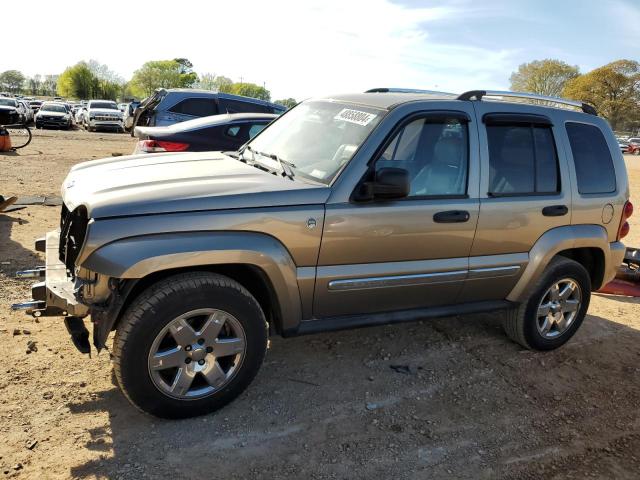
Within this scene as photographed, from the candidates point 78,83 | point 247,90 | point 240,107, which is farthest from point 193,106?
point 247,90

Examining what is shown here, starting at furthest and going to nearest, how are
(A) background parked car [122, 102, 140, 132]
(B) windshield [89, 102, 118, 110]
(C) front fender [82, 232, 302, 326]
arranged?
(B) windshield [89, 102, 118, 110], (A) background parked car [122, 102, 140, 132], (C) front fender [82, 232, 302, 326]

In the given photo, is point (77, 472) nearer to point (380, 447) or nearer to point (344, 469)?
point (344, 469)

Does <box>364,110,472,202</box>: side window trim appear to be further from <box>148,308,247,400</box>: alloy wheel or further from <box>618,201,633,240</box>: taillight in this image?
<box>618,201,633,240</box>: taillight

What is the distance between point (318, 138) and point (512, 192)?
1525mm

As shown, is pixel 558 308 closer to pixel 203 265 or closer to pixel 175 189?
pixel 203 265

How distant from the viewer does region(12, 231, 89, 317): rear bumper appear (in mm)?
2939

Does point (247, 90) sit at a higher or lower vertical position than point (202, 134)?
higher

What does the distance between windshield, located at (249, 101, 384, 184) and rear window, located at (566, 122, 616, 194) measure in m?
1.85

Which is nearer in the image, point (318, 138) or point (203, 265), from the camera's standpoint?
point (203, 265)

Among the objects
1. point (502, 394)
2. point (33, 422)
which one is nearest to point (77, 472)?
point (33, 422)

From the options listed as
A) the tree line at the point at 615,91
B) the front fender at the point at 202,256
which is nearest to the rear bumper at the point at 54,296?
the front fender at the point at 202,256

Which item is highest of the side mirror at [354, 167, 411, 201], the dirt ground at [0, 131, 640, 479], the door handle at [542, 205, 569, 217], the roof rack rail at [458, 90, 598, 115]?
the roof rack rail at [458, 90, 598, 115]

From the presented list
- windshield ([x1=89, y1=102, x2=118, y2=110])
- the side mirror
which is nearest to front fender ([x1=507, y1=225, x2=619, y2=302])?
the side mirror

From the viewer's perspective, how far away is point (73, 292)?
9.76 ft
